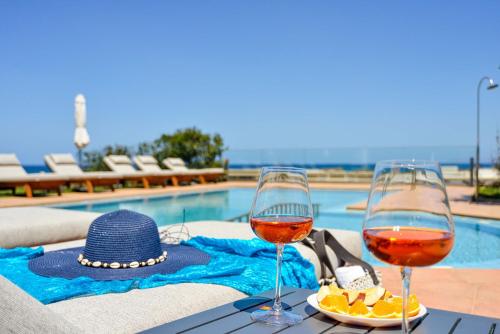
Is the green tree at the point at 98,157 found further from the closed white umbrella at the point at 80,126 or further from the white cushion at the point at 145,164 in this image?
the closed white umbrella at the point at 80,126

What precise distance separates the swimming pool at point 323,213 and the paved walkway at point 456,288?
18.4 inches

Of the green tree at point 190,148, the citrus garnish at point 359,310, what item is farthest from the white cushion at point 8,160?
the citrus garnish at point 359,310

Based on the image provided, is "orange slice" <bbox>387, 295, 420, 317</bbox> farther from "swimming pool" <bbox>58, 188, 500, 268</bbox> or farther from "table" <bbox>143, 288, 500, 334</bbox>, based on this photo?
"swimming pool" <bbox>58, 188, 500, 268</bbox>

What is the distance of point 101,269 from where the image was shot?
241 centimetres

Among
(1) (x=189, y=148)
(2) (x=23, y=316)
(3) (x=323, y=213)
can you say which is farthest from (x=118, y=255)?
(1) (x=189, y=148)

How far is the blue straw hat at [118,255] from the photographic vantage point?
2383 millimetres

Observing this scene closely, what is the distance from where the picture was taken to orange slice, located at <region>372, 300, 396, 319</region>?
123cm

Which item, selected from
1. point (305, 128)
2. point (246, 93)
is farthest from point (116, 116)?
point (305, 128)

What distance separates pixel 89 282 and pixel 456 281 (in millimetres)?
3266

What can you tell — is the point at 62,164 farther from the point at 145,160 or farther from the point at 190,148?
the point at 190,148

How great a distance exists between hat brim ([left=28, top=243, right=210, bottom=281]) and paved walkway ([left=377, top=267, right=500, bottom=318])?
1875 millimetres

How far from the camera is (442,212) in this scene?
2.80ft

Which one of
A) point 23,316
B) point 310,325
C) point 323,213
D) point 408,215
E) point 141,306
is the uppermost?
point 408,215

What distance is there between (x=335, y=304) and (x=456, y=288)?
3145 millimetres
